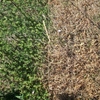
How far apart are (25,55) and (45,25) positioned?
58cm

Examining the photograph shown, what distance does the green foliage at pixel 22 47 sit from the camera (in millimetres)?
3676

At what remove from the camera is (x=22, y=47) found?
4.00 metres

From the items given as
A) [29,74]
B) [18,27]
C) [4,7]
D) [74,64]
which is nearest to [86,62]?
[74,64]

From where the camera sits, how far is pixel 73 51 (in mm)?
4051

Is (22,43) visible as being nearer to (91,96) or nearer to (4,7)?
(4,7)

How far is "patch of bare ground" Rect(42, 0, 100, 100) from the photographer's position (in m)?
3.76

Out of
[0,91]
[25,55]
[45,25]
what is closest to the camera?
[0,91]

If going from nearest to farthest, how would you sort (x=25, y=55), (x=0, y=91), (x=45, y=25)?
(x=0, y=91), (x=25, y=55), (x=45, y=25)

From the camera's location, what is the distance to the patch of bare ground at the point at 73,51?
3.76 m

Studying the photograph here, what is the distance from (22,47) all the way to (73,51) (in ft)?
2.25

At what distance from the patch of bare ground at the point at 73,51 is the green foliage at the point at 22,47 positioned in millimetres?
134

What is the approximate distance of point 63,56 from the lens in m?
3.99

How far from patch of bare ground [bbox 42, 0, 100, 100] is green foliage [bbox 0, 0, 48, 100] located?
134 mm

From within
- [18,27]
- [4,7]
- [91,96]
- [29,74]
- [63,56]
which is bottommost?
[91,96]
